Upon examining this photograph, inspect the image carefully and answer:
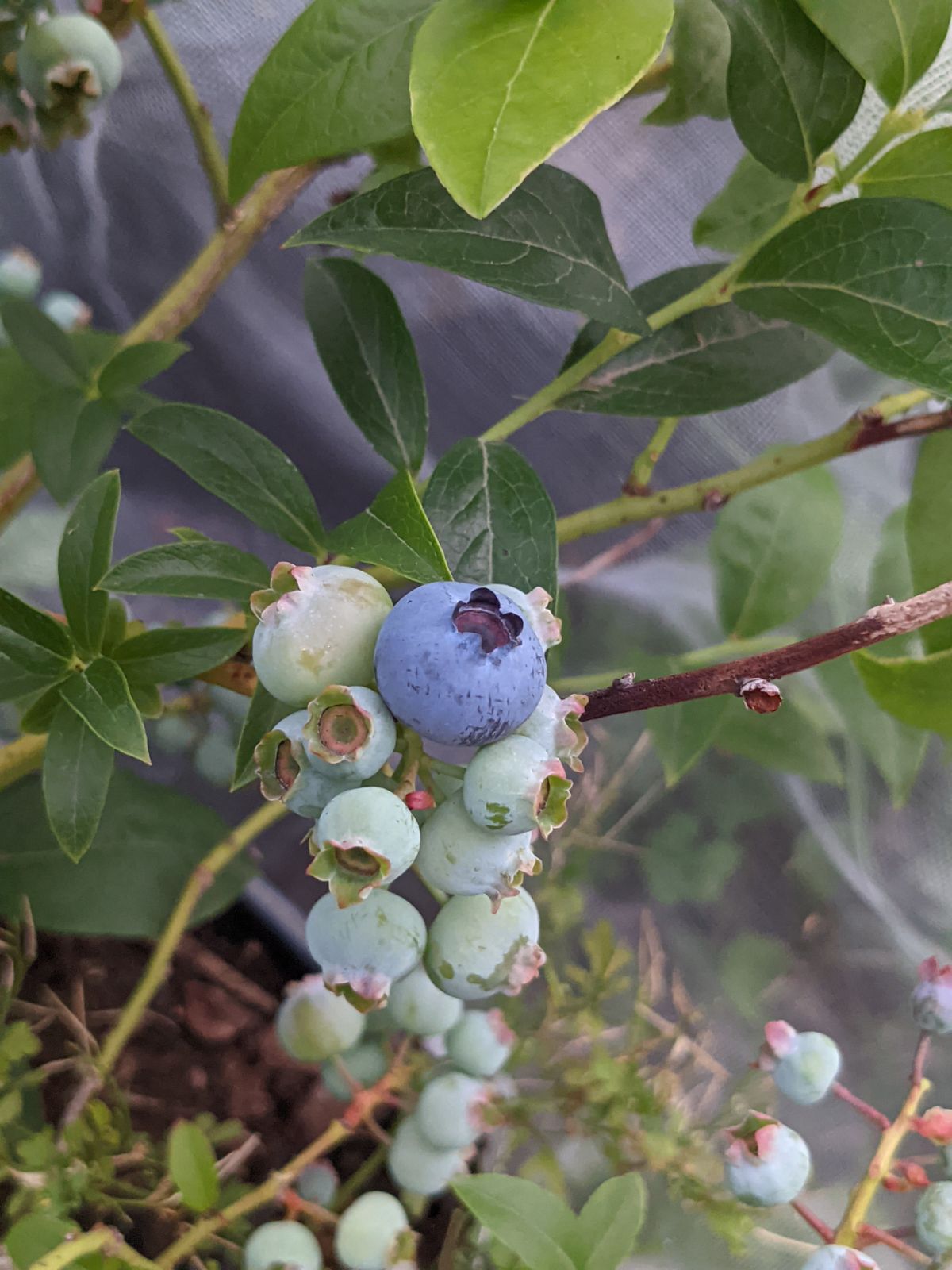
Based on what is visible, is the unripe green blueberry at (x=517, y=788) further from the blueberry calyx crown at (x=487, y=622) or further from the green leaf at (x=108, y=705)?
the green leaf at (x=108, y=705)

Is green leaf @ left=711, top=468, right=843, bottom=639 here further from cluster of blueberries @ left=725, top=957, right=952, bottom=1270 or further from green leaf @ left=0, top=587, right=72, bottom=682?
green leaf @ left=0, top=587, right=72, bottom=682

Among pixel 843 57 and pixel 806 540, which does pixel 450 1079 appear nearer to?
pixel 806 540

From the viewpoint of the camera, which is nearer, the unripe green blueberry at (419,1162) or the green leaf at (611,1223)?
the green leaf at (611,1223)

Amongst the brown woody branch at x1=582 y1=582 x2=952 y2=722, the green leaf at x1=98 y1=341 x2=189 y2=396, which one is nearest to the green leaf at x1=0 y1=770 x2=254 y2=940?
the green leaf at x1=98 y1=341 x2=189 y2=396

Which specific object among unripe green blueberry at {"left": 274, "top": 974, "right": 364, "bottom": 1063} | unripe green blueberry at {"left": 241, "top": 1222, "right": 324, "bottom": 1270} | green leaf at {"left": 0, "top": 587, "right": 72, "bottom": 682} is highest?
green leaf at {"left": 0, "top": 587, "right": 72, "bottom": 682}

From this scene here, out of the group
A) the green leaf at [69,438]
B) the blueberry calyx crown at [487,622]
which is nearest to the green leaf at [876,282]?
the blueberry calyx crown at [487,622]

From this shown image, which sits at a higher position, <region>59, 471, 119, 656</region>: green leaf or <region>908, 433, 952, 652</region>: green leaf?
<region>908, 433, 952, 652</region>: green leaf
